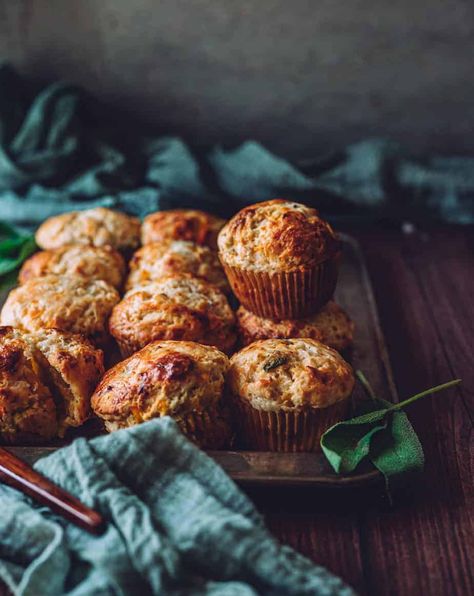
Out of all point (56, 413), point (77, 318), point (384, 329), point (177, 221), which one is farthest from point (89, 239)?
point (384, 329)

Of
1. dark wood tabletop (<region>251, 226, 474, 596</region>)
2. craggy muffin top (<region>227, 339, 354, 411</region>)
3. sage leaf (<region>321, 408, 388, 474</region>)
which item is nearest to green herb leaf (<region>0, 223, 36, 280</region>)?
craggy muffin top (<region>227, 339, 354, 411</region>)

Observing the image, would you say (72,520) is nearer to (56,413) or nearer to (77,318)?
(56,413)

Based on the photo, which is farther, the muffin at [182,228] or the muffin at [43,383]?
the muffin at [182,228]

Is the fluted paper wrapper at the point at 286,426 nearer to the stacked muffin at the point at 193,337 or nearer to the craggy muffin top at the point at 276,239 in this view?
the stacked muffin at the point at 193,337

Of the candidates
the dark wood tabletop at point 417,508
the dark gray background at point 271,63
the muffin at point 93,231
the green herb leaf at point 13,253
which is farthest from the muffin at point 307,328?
the dark gray background at point 271,63

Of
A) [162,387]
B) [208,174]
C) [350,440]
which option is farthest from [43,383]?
[208,174]

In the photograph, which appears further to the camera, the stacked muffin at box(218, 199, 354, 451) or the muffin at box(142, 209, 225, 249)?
the muffin at box(142, 209, 225, 249)

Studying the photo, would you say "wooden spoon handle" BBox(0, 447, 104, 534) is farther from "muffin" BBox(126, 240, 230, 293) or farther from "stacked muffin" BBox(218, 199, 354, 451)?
"muffin" BBox(126, 240, 230, 293)

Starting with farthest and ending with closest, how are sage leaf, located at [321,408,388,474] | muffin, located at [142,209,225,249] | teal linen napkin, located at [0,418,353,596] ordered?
muffin, located at [142,209,225,249], sage leaf, located at [321,408,388,474], teal linen napkin, located at [0,418,353,596]
